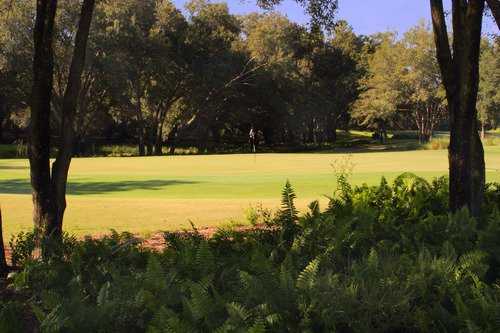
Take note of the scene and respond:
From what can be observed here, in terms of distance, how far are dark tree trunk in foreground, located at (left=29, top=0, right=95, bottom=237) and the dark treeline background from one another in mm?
35566

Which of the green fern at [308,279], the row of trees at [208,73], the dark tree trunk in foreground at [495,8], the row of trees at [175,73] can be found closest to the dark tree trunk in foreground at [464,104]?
the dark tree trunk in foreground at [495,8]

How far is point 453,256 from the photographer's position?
331 cm

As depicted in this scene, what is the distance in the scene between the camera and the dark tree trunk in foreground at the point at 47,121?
6.23 m

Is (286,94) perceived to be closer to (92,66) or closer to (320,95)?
(320,95)

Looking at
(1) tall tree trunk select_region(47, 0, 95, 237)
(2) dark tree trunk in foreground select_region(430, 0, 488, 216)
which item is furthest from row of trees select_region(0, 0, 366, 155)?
(2) dark tree trunk in foreground select_region(430, 0, 488, 216)

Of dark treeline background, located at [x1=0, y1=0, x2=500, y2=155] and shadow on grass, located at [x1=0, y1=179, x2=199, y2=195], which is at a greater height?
dark treeline background, located at [x1=0, y1=0, x2=500, y2=155]

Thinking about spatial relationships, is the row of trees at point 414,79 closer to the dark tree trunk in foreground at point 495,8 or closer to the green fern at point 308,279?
the dark tree trunk in foreground at point 495,8

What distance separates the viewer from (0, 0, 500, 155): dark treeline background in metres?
48.9

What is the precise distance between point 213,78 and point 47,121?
51.3 metres

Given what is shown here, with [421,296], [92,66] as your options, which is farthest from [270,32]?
[421,296]

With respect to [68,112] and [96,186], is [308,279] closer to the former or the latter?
[68,112]

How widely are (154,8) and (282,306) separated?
181 ft

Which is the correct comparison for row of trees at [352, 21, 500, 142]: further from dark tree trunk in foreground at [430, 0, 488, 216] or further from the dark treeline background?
dark tree trunk in foreground at [430, 0, 488, 216]

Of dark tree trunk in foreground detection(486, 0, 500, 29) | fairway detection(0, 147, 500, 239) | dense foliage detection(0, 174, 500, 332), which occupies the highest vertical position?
dark tree trunk in foreground detection(486, 0, 500, 29)
